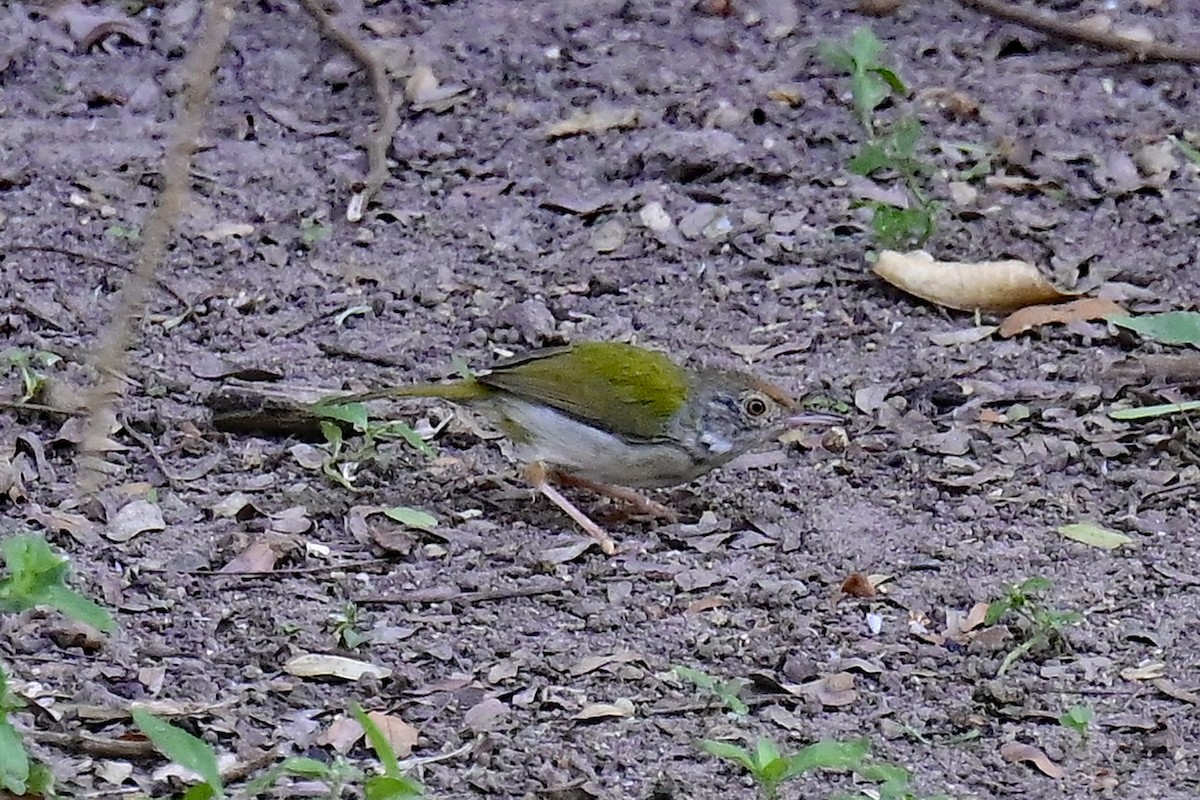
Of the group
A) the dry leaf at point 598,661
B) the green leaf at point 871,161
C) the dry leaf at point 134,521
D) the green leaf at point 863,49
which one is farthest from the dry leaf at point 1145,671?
the green leaf at point 863,49

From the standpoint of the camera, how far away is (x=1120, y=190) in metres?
7.85

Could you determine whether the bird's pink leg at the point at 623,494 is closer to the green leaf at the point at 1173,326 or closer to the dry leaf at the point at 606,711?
the dry leaf at the point at 606,711

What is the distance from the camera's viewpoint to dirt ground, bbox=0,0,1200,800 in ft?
14.7

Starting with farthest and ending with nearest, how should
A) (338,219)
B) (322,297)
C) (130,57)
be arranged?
(130,57) → (338,219) → (322,297)

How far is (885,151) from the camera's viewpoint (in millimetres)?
7992

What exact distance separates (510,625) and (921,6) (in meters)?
5.70

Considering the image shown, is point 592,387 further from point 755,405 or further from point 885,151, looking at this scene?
point 885,151

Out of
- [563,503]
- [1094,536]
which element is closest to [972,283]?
[1094,536]

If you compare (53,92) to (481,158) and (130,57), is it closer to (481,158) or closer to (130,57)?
(130,57)

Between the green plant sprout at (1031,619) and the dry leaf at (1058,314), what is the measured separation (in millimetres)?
2083

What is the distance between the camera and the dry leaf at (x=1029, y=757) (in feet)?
13.8

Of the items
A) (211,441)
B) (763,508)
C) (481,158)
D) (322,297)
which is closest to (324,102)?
(481,158)

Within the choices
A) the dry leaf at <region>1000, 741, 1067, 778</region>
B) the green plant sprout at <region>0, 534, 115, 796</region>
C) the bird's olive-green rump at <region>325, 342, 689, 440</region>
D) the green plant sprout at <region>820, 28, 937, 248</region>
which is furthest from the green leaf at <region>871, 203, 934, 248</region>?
the green plant sprout at <region>0, 534, 115, 796</region>

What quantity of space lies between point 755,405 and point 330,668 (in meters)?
1.73
